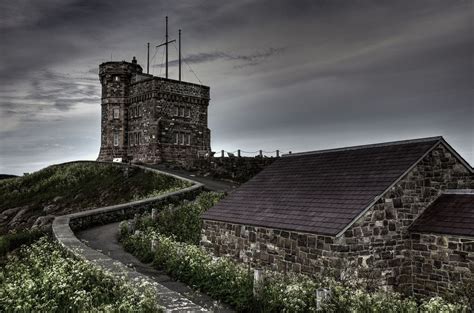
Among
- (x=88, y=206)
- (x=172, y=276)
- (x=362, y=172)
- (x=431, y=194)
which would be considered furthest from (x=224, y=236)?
(x=88, y=206)

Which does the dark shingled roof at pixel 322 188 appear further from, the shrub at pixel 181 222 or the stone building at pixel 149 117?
the stone building at pixel 149 117

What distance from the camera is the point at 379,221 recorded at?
559 inches

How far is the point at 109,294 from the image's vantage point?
10180 mm

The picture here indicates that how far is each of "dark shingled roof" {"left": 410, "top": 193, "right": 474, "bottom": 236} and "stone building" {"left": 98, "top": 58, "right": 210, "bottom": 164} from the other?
36331mm

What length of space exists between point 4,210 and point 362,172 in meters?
42.7

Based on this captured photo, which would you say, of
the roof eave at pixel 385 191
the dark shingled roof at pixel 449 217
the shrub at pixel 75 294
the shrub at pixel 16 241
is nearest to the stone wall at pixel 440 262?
the dark shingled roof at pixel 449 217

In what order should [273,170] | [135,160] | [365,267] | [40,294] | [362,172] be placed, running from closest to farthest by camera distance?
[40,294]
[365,267]
[362,172]
[273,170]
[135,160]

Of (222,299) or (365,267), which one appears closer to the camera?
(222,299)

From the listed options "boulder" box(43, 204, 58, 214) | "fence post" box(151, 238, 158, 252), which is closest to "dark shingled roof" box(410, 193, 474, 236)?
"fence post" box(151, 238, 158, 252)

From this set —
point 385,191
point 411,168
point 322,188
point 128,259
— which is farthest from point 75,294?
point 411,168

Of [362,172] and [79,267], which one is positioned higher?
[362,172]

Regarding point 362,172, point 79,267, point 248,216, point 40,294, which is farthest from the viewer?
point 248,216

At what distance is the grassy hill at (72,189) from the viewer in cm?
3853

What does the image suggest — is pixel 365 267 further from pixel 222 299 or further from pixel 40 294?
pixel 40 294
